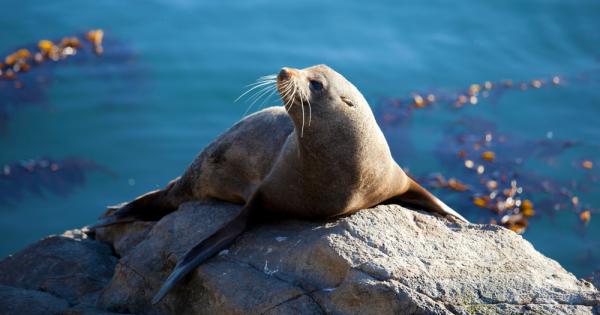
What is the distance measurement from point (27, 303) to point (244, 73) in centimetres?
752

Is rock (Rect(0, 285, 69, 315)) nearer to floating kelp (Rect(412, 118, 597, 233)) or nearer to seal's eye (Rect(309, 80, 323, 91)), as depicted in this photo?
seal's eye (Rect(309, 80, 323, 91))

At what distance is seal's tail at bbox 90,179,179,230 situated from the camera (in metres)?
8.20

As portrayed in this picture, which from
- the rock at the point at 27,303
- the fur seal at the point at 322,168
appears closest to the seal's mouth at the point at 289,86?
the fur seal at the point at 322,168

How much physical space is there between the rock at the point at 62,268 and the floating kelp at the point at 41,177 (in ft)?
11.4

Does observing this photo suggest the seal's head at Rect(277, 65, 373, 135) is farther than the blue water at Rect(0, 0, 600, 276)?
No

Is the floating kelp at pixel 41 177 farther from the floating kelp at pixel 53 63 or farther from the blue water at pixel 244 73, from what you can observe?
the floating kelp at pixel 53 63

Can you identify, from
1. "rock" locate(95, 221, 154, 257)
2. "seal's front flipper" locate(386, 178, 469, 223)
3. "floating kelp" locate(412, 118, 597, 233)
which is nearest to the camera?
"seal's front flipper" locate(386, 178, 469, 223)

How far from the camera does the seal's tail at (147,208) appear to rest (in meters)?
8.20

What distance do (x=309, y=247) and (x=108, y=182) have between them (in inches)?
241

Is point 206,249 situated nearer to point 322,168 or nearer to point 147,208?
point 322,168

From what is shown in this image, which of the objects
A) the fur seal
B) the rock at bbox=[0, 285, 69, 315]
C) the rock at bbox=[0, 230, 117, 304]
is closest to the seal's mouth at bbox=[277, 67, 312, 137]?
the fur seal

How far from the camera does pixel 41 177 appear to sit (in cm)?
1156

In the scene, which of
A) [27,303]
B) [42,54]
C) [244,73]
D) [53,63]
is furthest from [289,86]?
[42,54]

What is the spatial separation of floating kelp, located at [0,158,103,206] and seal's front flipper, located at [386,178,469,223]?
5568mm
